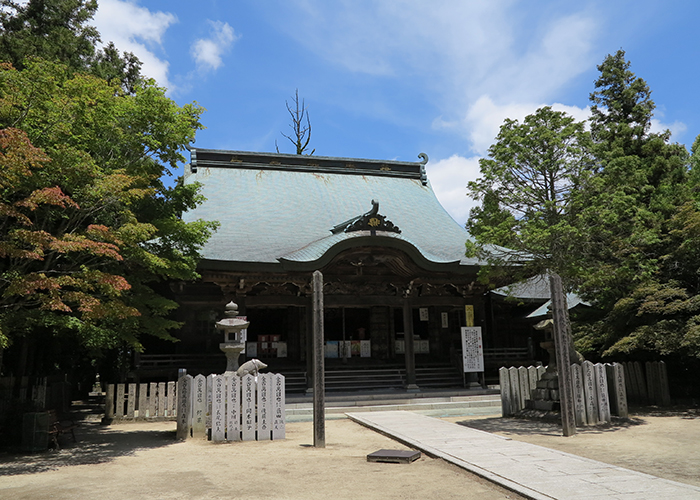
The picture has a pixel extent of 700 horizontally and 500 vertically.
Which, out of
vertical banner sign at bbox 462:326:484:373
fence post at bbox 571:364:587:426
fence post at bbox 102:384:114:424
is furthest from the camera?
vertical banner sign at bbox 462:326:484:373

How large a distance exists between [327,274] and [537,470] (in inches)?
406

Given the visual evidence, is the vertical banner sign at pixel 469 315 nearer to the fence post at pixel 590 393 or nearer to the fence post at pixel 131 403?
the fence post at pixel 590 393

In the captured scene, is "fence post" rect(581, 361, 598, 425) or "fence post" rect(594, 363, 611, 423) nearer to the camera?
"fence post" rect(581, 361, 598, 425)

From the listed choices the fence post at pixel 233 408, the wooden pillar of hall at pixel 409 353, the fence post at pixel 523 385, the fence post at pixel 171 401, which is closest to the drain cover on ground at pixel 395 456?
the fence post at pixel 233 408

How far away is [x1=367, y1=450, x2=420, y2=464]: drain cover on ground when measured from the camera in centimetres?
704

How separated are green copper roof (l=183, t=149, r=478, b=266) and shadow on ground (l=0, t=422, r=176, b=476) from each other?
16.1 feet

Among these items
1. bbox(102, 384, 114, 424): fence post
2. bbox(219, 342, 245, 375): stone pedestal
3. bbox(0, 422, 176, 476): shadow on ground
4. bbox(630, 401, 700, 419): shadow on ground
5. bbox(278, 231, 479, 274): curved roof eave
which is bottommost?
bbox(630, 401, 700, 419): shadow on ground

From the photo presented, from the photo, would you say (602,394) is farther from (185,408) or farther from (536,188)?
(185,408)

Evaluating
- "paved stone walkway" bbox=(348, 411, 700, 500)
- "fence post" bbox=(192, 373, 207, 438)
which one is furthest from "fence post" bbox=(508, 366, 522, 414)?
"fence post" bbox=(192, 373, 207, 438)

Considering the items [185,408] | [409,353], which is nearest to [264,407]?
[185,408]

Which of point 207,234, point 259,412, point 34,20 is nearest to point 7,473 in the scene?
point 259,412

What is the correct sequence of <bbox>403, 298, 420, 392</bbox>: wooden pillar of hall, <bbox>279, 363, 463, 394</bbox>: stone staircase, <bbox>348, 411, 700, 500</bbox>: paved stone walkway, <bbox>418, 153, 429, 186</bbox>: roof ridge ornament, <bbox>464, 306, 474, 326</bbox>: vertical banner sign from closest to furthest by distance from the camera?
<bbox>348, 411, 700, 500</bbox>: paved stone walkway, <bbox>403, 298, 420, 392</bbox>: wooden pillar of hall, <bbox>279, 363, 463, 394</bbox>: stone staircase, <bbox>464, 306, 474, 326</bbox>: vertical banner sign, <bbox>418, 153, 429, 186</bbox>: roof ridge ornament

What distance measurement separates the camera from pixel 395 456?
23.2ft

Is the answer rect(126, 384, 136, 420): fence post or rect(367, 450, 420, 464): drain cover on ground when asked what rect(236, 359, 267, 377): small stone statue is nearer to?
rect(126, 384, 136, 420): fence post
